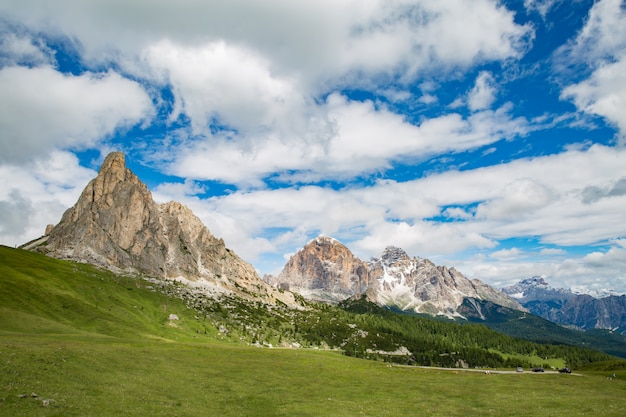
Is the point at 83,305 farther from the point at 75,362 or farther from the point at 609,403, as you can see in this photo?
the point at 609,403

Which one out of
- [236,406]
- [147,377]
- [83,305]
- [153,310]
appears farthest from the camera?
[153,310]

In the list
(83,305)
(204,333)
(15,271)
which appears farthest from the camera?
(204,333)

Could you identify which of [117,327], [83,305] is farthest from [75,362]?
[83,305]

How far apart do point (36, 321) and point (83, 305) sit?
3709cm

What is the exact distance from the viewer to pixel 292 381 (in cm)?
6462

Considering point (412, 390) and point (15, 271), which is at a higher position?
point (15, 271)

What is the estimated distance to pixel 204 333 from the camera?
577 feet

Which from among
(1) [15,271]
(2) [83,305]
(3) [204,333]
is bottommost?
(3) [204,333]

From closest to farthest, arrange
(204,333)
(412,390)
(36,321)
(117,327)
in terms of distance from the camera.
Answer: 1. (412,390)
2. (36,321)
3. (117,327)
4. (204,333)

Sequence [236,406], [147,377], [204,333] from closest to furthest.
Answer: [236,406] → [147,377] → [204,333]

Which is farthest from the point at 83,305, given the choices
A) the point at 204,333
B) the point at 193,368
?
the point at 193,368

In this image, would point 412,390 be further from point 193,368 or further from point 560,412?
point 193,368

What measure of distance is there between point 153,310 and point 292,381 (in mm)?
154579

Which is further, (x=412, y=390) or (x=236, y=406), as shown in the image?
(x=412, y=390)
